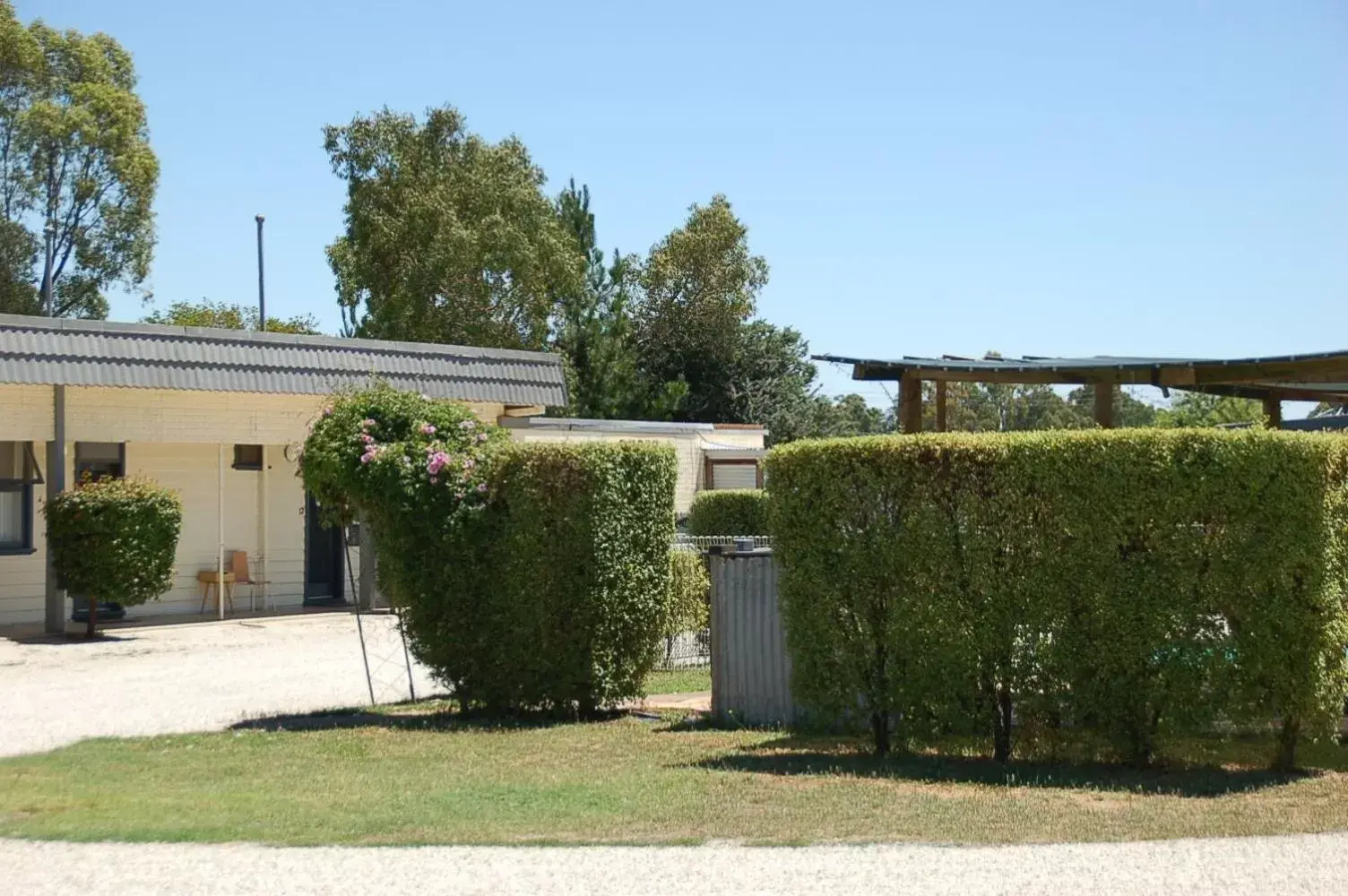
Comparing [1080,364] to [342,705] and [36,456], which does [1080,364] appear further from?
[36,456]

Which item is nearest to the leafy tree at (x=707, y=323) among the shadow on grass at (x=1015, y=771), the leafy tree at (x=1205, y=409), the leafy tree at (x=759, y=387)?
the leafy tree at (x=759, y=387)

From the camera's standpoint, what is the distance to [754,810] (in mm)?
8297

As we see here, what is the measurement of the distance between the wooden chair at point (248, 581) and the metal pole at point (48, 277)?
84.3ft

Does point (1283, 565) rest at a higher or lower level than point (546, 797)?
higher

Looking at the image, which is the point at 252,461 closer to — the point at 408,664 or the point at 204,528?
the point at 204,528

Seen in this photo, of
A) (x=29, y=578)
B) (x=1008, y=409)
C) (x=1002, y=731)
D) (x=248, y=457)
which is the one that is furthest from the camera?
(x=1008, y=409)

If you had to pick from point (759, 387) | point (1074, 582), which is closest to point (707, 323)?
point (759, 387)

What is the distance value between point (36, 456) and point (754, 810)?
15393 millimetres

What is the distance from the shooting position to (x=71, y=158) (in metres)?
48.5

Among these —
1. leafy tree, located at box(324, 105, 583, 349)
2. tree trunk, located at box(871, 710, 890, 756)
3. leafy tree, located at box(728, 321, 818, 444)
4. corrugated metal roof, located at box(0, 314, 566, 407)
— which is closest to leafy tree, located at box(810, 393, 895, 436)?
leafy tree, located at box(728, 321, 818, 444)

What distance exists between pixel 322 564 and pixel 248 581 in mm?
1608

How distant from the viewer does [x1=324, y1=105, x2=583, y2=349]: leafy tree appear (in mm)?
41594

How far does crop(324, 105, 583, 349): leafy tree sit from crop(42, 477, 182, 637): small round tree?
22.2 meters

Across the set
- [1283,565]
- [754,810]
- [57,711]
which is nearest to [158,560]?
[57,711]
